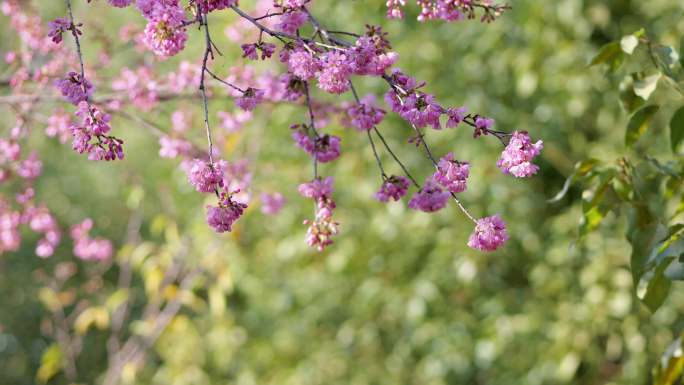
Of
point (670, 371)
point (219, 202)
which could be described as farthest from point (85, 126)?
point (670, 371)

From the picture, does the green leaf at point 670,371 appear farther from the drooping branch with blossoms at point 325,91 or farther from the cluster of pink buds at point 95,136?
the cluster of pink buds at point 95,136

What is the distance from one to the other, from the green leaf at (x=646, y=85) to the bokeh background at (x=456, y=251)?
1256 mm

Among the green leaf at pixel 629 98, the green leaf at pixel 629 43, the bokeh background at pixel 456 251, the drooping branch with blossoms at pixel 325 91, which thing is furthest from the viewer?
the bokeh background at pixel 456 251

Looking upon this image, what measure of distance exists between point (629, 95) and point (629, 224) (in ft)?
0.72

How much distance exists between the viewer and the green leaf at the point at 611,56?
4.52 ft

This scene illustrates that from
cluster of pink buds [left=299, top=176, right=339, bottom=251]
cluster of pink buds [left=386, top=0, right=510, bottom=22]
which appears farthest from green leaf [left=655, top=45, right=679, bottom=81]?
cluster of pink buds [left=299, top=176, right=339, bottom=251]

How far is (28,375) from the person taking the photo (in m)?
5.60

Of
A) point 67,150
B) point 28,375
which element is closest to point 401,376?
point 28,375

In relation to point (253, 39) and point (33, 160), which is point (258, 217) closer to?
point (253, 39)

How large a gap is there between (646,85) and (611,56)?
12cm

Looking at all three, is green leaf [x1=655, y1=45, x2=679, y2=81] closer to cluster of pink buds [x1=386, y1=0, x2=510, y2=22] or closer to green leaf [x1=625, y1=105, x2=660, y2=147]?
green leaf [x1=625, y1=105, x2=660, y2=147]

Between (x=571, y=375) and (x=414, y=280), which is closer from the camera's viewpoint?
(x=571, y=375)

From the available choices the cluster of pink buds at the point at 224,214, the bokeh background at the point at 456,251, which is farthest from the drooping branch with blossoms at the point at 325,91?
the bokeh background at the point at 456,251

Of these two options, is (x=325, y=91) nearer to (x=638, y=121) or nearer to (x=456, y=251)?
(x=638, y=121)
